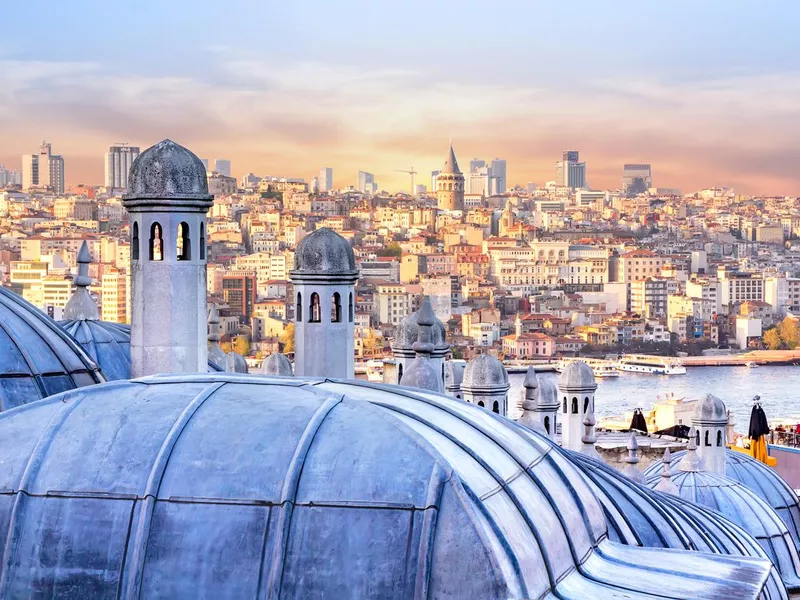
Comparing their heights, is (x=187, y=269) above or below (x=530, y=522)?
above

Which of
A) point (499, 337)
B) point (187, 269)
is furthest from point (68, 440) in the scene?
point (499, 337)

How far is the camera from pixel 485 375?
453 cm

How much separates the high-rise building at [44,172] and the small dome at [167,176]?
166 ft

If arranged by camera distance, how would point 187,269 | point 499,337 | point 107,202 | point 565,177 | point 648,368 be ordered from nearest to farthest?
point 187,269 < point 648,368 < point 499,337 < point 107,202 < point 565,177

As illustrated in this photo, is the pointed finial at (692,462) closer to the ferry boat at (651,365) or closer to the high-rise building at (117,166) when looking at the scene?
the ferry boat at (651,365)

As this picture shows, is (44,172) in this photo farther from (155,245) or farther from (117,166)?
(155,245)

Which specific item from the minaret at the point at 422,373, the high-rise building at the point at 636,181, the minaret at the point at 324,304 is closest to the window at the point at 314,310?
the minaret at the point at 324,304

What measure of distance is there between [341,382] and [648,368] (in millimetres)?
31826

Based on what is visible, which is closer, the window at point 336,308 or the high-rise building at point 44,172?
the window at point 336,308

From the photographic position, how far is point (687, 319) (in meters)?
38.9

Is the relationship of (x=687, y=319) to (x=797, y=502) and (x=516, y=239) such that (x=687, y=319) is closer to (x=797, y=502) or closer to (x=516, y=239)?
(x=516, y=239)

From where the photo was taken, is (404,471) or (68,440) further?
(68,440)

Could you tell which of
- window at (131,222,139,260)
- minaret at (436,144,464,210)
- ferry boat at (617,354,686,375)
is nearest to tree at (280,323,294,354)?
ferry boat at (617,354,686,375)

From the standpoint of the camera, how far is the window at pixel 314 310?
11.3 feet
